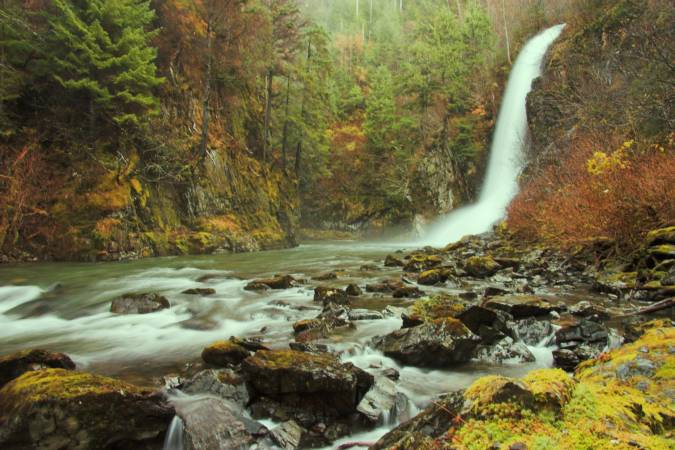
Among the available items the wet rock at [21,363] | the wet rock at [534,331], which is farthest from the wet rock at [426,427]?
the wet rock at [21,363]

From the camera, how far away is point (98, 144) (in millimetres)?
15227

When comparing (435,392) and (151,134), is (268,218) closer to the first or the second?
(151,134)

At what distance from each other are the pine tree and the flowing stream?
5970 mm

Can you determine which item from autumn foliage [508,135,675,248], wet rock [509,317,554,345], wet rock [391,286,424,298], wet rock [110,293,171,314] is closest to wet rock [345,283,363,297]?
wet rock [391,286,424,298]

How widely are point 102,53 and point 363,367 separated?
1464cm

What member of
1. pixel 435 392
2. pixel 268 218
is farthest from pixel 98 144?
pixel 435 392

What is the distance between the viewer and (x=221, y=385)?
386 centimetres

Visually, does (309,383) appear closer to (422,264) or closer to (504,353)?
(504,353)

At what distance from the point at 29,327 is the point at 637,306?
9978mm

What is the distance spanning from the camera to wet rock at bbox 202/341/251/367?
4.55m

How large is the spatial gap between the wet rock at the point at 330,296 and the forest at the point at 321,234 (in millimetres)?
66

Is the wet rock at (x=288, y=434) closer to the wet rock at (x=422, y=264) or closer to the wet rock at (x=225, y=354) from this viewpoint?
the wet rock at (x=225, y=354)

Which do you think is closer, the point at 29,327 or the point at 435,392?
the point at 435,392

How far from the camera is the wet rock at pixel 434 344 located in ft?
15.2
